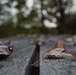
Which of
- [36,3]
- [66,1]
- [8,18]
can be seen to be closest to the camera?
[36,3]

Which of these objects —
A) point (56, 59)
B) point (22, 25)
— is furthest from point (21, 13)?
point (56, 59)

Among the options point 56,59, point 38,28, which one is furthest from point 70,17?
point 56,59

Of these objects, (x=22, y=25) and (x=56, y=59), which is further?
(x=22, y=25)

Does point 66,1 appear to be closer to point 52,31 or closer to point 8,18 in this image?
point 52,31

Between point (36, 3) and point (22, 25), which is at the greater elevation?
point (36, 3)

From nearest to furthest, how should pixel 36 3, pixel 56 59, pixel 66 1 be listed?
pixel 56 59
pixel 36 3
pixel 66 1

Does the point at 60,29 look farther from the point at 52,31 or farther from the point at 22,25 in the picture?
the point at 22,25
